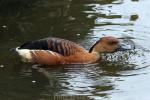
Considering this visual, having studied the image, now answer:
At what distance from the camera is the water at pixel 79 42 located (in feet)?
27.0

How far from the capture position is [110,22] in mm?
11414

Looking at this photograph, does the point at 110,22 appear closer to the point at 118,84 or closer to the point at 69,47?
the point at 69,47

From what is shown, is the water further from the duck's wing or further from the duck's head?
the duck's wing

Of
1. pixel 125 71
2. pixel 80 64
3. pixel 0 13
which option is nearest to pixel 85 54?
pixel 80 64

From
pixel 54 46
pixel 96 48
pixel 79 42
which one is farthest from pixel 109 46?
pixel 54 46

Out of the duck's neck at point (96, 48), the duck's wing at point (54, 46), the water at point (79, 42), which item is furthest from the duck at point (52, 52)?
the duck's neck at point (96, 48)

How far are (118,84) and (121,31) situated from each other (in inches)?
106

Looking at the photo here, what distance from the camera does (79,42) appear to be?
10422 millimetres

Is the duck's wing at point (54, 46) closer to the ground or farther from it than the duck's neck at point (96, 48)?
farther from it

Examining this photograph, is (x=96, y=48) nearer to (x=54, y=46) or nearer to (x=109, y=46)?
(x=109, y=46)

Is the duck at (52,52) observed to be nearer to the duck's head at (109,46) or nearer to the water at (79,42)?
the water at (79,42)

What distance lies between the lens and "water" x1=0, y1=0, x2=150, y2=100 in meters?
8.23

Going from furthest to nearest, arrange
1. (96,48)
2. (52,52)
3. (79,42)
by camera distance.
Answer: (79,42), (96,48), (52,52)

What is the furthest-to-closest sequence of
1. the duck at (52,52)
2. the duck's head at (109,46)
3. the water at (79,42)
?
the duck's head at (109,46) → the duck at (52,52) → the water at (79,42)
